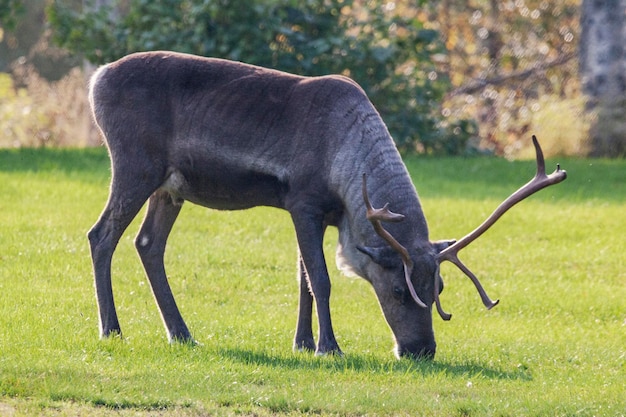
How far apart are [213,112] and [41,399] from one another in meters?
2.68

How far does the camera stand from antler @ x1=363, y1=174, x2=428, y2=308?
7.64 m

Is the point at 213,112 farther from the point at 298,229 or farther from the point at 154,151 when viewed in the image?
the point at 298,229

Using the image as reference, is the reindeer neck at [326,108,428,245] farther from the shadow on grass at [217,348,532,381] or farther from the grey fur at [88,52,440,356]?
the shadow on grass at [217,348,532,381]

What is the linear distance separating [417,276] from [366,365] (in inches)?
27.0

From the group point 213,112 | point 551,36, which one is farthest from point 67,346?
point 551,36

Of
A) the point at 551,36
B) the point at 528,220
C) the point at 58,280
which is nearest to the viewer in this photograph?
the point at 58,280

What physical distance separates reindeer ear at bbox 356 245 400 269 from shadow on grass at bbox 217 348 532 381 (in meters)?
0.66

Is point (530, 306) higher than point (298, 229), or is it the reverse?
point (298, 229)

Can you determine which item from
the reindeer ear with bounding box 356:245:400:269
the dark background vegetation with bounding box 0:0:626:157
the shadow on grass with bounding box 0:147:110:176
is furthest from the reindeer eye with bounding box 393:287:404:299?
the dark background vegetation with bounding box 0:0:626:157

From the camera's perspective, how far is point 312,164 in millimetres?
8133

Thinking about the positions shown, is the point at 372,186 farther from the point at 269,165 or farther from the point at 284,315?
the point at 284,315

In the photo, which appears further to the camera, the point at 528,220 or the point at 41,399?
the point at 528,220

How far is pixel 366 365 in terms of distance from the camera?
784 centimetres

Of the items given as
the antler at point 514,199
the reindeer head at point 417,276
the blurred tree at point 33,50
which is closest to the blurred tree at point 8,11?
the blurred tree at point 33,50
